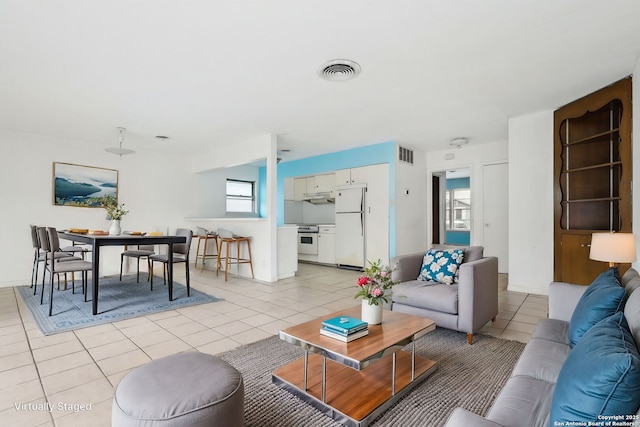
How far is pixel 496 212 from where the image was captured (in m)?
5.77

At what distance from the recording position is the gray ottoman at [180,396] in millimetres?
1105

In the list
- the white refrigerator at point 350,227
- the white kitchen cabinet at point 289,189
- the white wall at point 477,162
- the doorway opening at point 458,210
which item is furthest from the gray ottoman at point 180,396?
the doorway opening at point 458,210

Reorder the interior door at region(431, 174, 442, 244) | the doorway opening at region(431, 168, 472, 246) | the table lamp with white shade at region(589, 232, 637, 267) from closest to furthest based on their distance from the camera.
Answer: the table lamp with white shade at region(589, 232, 637, 267) → the interior door at region(431, 174, 442, 244) → the doorway opening at region(431, 168, 472, 246)

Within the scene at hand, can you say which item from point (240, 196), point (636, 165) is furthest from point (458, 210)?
point (636, 165)

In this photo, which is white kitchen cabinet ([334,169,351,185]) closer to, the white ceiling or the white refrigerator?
the white refrigerator

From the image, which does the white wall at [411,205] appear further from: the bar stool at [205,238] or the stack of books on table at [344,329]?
the stack of books on table at [344,329]

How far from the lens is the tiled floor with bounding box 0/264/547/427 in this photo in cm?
177

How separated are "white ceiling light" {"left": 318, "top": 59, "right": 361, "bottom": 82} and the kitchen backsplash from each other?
16.1 feet

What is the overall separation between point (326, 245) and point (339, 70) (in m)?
4.57

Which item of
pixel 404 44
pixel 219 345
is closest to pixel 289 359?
pixel 219 345

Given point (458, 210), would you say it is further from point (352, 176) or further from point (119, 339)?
point (119, 339)

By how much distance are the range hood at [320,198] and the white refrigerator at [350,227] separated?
676 millimetres

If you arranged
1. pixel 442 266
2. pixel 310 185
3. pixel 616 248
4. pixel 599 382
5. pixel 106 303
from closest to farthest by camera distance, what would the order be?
1. pixel 599 382
2. pixel 616 248
3. pixel 442 266
4. pixel 106 303
5. pixel 310 185

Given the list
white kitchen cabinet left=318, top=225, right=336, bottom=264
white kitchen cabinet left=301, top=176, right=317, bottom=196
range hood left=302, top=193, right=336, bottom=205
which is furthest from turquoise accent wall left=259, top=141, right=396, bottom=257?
white kitchen cabinet left=318, top=225, right=336, bottom=264
